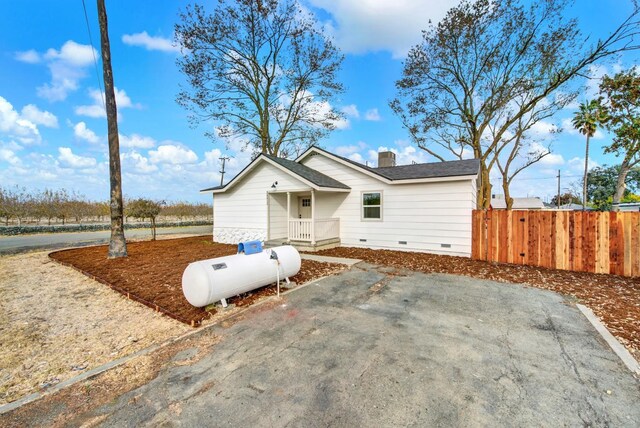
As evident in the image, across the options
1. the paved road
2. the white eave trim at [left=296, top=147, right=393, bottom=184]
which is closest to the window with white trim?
the white eave trim at [left=296, top=147, right=393, bottom=184]

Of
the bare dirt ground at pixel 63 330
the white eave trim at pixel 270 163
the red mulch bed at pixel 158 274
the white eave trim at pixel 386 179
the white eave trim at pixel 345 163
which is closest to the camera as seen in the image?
the bare dirt ground at pixel 63 330

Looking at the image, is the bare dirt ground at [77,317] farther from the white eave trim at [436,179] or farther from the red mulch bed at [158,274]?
the white eave trim at [436,179]

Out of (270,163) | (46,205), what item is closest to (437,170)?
(270,163)

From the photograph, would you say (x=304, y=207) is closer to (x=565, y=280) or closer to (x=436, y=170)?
(x=436, y=170)

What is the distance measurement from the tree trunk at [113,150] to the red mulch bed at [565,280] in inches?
285

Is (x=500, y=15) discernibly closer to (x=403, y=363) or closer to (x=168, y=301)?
(x=403, y=363)

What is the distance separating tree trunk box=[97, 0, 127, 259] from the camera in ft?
29.5

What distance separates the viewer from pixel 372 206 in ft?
37.4

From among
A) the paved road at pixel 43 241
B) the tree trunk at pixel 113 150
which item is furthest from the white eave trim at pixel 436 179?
the paved road at pixel 43 241

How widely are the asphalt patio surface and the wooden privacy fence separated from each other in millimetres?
3747

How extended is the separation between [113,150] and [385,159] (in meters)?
12.5

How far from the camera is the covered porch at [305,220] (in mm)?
10948

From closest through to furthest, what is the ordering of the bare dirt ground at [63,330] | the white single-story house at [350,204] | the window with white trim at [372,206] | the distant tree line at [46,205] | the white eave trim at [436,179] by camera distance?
the bare dirt ground at [63,330] → the white eave trim at [436,179] → the white single-story house at [350,204] → the window with white trim at [372,206] → the distant tree line at [46,205]

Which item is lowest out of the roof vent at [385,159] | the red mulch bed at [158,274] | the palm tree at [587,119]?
the red mulch bed at [158,274]
